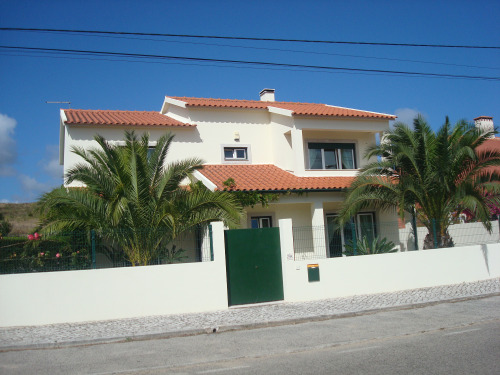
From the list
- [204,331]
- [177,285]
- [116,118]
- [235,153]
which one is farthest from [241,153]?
[204,331]

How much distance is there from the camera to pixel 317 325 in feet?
30.7

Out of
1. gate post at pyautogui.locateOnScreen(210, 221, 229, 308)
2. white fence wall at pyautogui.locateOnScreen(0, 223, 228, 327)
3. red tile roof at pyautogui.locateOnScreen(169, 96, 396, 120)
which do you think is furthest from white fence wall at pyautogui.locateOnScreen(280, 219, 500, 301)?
red tile roof at pyautogui.locateOnScreen(169, 96, 396, 120)

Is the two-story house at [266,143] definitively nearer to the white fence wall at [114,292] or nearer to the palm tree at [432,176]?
the palm tree at [432,176]

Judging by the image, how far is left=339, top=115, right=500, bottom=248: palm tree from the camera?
13664 millimetres

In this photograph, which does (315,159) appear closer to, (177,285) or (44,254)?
(177,285)

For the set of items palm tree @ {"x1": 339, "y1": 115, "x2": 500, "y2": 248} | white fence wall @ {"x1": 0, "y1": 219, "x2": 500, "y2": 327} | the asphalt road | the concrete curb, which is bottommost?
the asphalt road

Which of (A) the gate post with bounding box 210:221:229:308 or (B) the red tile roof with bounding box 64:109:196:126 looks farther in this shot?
(B) the red tile roof with bounding box 64:109:196:126

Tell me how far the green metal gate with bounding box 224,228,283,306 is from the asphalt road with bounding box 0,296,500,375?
2.44m

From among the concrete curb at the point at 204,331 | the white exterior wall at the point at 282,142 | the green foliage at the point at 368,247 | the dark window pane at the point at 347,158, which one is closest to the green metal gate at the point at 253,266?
the concrete curb at the point at 204,331

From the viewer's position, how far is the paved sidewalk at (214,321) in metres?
8.73

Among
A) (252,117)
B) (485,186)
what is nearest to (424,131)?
(485,186)

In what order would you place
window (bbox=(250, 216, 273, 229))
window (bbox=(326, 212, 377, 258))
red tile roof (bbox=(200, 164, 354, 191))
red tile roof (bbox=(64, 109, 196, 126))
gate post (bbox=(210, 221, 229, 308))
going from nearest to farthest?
gate post (bbox=(210, 221, 229, 308)), window (bbox=(326, 212, 377, 258)), red tile roof (bbox=(200, 164, 354, 191)), window (bbox=(250, 216, 273, 229)), red tile roof (bbox=(64, 109, 196, 126))

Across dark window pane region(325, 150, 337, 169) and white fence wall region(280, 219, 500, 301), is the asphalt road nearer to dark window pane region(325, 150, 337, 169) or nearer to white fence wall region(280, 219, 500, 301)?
white fence wall region(280, 219, 500, 301)

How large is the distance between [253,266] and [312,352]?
15.7 feet
